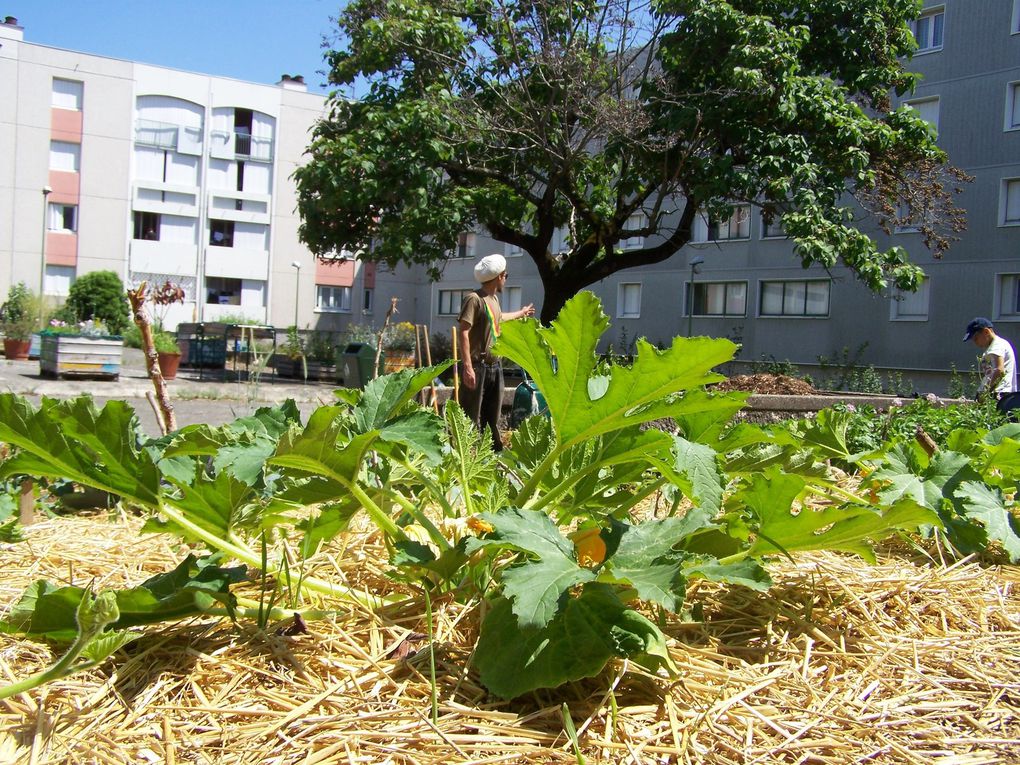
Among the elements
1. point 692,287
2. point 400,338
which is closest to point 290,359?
point 400,338

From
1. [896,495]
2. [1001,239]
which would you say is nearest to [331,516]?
[896,495]

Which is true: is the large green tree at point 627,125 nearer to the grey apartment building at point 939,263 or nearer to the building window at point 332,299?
the grey apartment building at point 939,263

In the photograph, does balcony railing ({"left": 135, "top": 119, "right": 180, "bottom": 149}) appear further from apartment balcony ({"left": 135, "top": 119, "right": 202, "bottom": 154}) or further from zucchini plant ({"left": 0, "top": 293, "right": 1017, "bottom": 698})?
zucchini plant ({"left": 0, "top": 293, "right": 1017, "bottom": 698})

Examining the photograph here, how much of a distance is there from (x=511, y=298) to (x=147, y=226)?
21682mm

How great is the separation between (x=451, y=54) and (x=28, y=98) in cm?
3558

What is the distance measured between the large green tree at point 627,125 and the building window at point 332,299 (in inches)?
1376

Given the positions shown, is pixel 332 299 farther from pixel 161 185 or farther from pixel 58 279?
pixel 58 279

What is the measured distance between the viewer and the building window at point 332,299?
167ft

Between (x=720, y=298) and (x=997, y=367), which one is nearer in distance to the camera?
(x=997, y=367)

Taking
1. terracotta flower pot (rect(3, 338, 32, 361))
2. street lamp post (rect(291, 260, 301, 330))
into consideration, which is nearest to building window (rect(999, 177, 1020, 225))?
terracotta flower pot (rect(3, 338, 32, 361))

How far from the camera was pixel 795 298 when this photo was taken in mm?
27250

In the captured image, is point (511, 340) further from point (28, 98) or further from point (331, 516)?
point (28, 98)

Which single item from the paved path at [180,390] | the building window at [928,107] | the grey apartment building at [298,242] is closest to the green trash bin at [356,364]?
the paved path at [180,390]

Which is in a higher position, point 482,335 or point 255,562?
point 482,335
